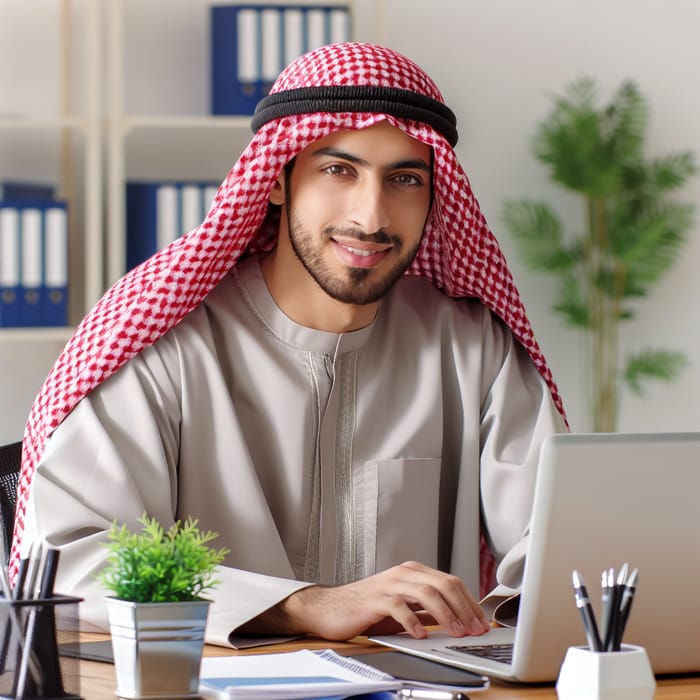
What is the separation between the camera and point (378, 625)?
1406 mm

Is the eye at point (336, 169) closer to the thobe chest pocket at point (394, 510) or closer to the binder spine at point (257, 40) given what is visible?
the thobe chest pocket at point (394, 510)

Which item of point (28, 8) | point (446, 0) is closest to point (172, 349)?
point (28, 8)

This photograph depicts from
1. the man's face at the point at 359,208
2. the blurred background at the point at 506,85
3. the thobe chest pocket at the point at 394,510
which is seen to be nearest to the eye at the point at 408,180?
the man's face at the point at 359,208

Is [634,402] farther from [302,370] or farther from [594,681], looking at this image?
[594,681]

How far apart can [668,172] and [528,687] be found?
11.4 ft

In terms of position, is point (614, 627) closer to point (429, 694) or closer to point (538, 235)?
point (429, 694)

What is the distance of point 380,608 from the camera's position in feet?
4.39

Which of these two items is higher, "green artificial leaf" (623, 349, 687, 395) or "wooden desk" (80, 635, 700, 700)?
"green artificial leaf" (623, 349, 687, 395)

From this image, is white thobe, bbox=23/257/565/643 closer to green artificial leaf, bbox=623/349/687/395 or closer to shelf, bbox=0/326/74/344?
shelf, bbox=0/326/74/344

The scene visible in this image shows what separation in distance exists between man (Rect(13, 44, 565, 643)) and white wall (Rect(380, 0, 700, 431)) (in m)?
2.44

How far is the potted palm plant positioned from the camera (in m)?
4.26

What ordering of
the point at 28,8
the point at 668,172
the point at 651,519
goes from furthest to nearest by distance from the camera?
the point at 668,172 < the point at 28,8 < the point at 651,519

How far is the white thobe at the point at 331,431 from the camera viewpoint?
1749 mm

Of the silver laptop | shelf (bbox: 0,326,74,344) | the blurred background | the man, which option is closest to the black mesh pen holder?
the silver laptop
